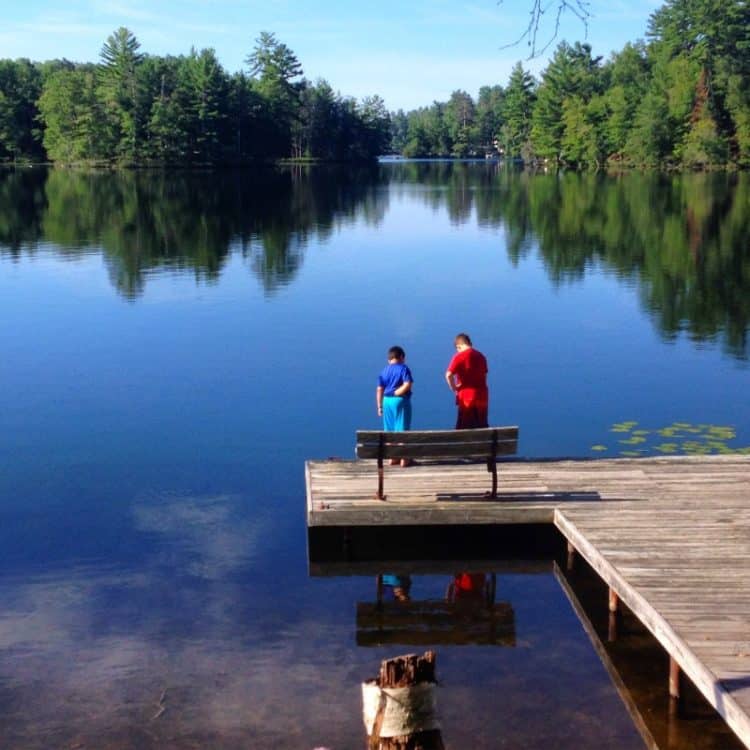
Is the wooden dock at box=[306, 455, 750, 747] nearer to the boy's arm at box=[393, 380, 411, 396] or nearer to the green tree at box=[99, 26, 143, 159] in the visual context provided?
the boy's arm at box=[393, 380, 411, 396]

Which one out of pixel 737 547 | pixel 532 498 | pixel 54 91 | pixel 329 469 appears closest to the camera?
pixel 737 547

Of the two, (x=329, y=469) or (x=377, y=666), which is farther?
(x=329, y=469)

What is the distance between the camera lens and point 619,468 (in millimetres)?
13016

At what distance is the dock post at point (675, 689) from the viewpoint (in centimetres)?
833

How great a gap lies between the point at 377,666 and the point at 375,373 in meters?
12.3

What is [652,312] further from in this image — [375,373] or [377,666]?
[377,666]

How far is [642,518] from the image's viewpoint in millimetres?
11172

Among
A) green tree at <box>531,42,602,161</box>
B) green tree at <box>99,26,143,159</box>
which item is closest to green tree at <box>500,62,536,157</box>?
green tree at <box>531,42,602,161</box>

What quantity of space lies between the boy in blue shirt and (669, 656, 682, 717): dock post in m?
5.31

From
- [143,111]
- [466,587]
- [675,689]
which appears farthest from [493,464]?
[143,111]

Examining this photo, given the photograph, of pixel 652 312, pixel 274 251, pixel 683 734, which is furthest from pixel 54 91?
pixel 683 734

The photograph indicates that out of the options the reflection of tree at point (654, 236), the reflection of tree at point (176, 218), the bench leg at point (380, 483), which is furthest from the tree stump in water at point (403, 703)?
the reflection of tree at point (176, 218)

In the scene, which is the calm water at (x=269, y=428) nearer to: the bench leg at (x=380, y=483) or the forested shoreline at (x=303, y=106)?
the bench leg at (x=380, y=483)

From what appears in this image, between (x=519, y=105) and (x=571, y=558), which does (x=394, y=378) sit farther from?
(x=519, y=105)
